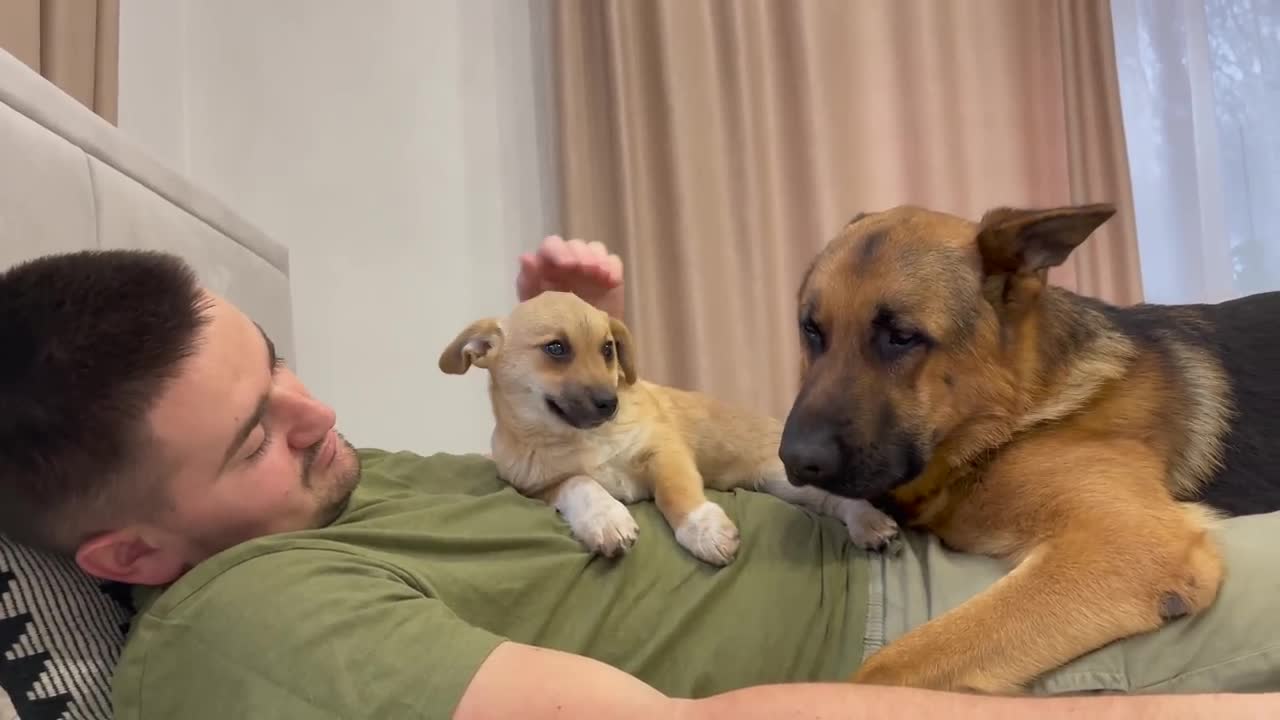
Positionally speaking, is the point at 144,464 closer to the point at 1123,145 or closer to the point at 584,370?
the point at 584,370

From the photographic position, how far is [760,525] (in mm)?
1460

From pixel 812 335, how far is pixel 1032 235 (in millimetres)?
369

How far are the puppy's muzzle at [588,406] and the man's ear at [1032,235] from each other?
805 mm

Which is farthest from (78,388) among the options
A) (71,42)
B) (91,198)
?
(71,42)

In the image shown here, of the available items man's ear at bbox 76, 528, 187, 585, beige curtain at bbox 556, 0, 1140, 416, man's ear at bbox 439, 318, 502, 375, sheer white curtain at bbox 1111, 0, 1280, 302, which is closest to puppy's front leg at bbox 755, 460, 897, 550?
man's ear at bbox 439, 318, 502, 375

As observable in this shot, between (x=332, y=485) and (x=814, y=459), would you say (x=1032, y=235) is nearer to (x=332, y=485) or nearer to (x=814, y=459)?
(x=814, y=459)

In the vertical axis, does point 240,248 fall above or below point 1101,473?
above

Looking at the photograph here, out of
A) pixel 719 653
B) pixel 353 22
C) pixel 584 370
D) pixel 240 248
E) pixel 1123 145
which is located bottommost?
pixel 719 653

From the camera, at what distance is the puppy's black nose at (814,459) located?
1287 mm

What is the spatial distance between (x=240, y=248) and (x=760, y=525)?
1458 mm

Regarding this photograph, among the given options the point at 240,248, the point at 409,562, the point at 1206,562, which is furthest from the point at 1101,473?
the point at 240,248

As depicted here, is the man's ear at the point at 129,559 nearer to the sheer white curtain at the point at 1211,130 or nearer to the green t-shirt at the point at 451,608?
the green t-shirt at the point at 451,608

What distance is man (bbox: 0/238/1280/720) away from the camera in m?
0.90

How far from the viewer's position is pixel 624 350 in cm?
209
